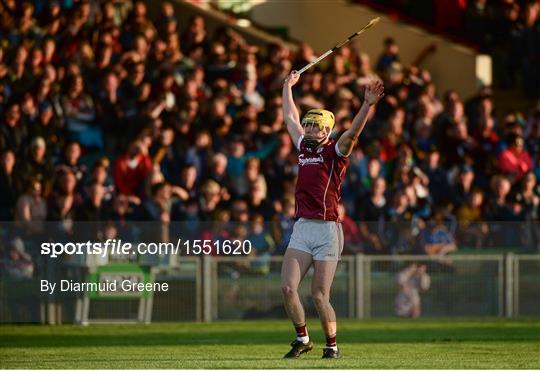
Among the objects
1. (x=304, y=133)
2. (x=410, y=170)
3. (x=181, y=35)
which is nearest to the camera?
(x=304, y=133)

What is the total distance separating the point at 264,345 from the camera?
59.9 feet

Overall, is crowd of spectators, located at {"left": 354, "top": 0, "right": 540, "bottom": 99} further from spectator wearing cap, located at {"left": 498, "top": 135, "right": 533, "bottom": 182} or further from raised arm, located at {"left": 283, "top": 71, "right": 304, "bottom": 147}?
raised arm, located at {"left": 283, "top": 71, "right": 304, "bottom": 147}

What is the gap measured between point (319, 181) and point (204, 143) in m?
7.81

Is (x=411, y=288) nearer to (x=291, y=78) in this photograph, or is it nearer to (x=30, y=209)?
(x=30, y=209)

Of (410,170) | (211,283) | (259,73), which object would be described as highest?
(259,73)

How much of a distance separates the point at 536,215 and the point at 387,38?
5.36 metres

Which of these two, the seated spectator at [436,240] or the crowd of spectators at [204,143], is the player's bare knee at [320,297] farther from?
the seated spectator at [436,240]

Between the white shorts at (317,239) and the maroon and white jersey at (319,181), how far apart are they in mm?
68

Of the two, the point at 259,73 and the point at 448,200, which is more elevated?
the point at 259,73

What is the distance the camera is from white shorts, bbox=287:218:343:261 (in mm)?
15227

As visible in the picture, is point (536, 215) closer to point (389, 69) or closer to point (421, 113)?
point (421, 113)

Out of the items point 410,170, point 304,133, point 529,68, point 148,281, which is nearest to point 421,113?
point 410,170

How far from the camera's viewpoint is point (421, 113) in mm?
25422

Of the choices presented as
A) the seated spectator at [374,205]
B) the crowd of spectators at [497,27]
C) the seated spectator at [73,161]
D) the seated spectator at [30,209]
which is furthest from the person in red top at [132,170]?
the crowd of spectators at [497,27]
